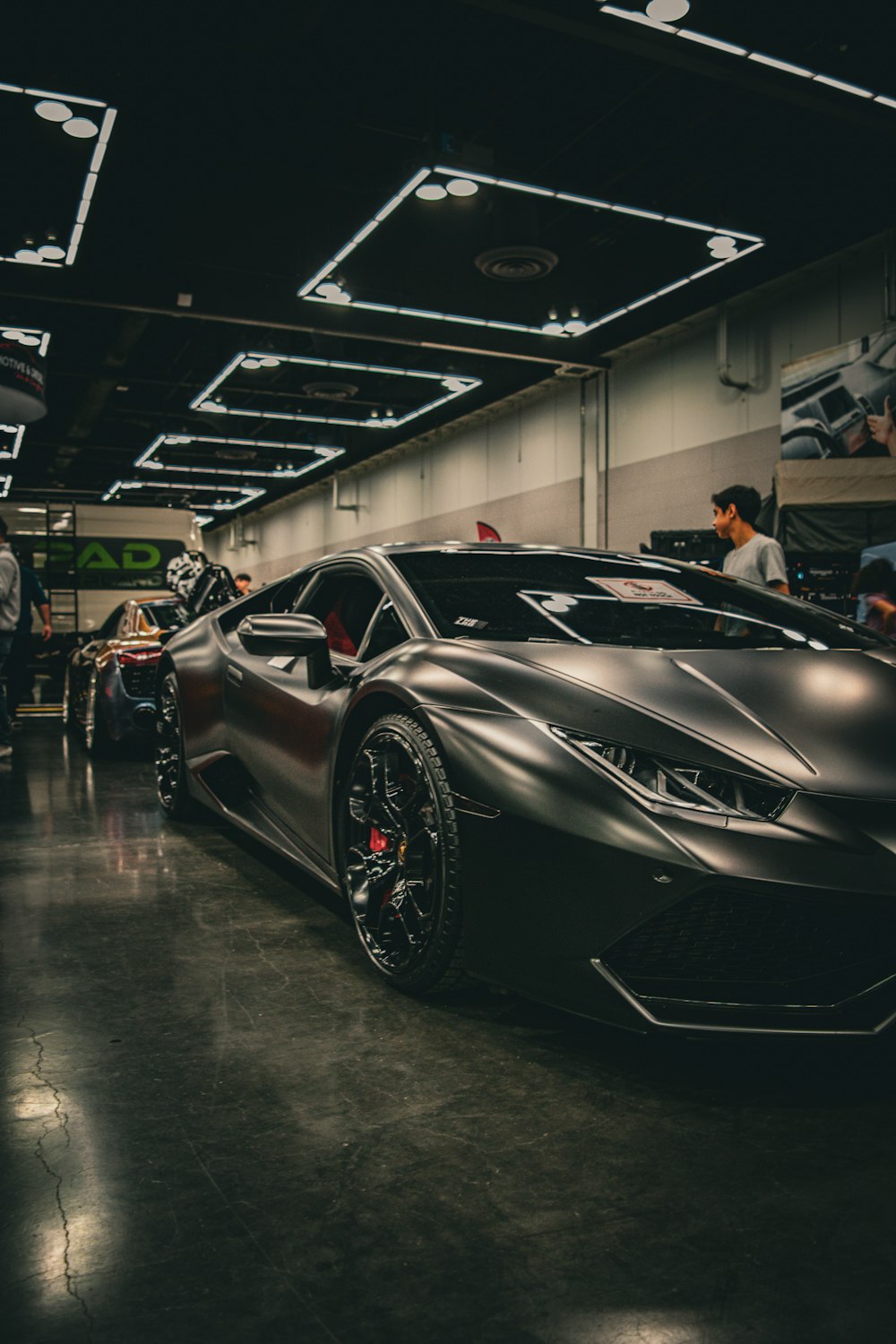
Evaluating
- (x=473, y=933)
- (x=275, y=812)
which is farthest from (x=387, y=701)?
(x=275, y=812)

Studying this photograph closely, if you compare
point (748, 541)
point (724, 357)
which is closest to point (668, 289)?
point (724, 357)

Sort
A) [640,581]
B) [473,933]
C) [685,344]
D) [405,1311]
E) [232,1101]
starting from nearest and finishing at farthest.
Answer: [405,1311] < [232,1101] < [473,933] < [640,581] < [685,344]

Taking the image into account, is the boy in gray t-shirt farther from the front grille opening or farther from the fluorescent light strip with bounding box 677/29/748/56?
the fluorescent light strip with bounding box 677/29/748/56

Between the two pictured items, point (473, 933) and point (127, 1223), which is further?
point (473, 933)

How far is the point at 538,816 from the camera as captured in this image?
1951mm

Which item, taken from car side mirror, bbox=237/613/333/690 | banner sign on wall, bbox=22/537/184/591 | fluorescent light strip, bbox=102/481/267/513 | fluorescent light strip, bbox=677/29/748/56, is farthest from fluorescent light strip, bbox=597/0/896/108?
fluorescent light strip, bbox=102/481/267/513

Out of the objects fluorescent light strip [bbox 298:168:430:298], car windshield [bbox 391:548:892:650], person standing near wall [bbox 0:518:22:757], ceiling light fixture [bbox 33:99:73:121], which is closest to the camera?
car windshield [bbox 391:548:892:650]

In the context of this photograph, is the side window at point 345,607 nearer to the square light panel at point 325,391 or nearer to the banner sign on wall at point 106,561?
the banner sign on wall at point 106,561

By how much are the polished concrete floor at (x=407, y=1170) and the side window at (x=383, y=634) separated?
2.88 feet

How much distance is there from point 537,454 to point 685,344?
12.3 ft

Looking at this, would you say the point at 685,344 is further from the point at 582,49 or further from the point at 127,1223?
the point at 127,1223

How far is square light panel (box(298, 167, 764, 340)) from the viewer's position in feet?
31.3

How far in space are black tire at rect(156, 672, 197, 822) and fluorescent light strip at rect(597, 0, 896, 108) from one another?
4.93 metres

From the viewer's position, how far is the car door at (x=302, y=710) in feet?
9.38
